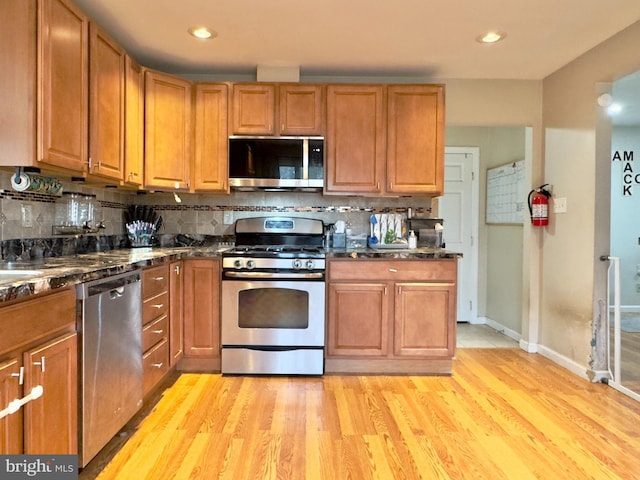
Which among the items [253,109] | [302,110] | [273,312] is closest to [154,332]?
[273,312]

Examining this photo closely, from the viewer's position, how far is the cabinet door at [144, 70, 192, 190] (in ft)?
9.96

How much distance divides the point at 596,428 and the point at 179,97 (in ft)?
11.1

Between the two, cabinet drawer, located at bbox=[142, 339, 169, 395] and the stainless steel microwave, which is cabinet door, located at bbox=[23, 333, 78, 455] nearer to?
cabinet drawer, located at bbox=[142, 339, 169, 395]

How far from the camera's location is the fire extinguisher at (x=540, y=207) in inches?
136

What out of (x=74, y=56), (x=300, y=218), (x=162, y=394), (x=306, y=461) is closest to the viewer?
(x=306, y=461)

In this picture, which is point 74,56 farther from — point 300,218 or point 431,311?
point 431,311

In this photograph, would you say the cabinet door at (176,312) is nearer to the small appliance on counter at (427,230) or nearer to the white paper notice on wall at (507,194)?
the small appliance on counter at (427,230)

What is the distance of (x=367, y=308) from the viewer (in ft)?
9.93

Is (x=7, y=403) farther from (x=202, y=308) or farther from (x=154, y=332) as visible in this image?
(x=202, y=308)

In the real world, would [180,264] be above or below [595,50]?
below

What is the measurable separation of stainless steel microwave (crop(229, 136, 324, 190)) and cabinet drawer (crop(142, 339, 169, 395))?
1.31m

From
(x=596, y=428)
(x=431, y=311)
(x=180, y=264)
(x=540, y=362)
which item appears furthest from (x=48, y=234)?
(x=540, y=362)

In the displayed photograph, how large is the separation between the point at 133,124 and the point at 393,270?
205 cm

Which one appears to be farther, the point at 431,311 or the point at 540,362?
the point at 540,362
